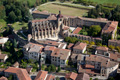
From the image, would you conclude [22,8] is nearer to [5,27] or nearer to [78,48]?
[5,27]

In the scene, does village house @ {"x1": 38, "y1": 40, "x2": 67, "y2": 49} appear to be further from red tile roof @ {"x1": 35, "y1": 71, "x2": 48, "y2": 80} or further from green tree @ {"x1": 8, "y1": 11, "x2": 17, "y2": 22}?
green tree @ {"x1": 8, "y1": 11, "x2": 17, "y2": 22}

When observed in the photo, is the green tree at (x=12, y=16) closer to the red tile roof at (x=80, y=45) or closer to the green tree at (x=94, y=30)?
the green tree at (x=94, y=30)

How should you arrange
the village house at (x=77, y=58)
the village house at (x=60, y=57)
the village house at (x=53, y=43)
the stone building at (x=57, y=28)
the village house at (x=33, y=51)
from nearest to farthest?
the village house at (x=77, y=58)
the village house at (x=60, y=57)
the village house at (x=33, y=51)
the village house at (x=53, y=43)
the stone building at (x=57, y=28)

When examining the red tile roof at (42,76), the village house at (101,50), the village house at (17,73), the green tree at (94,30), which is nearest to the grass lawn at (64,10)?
the green tree at (94,30)

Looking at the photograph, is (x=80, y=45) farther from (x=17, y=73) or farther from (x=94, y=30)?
(x=17, y=73)

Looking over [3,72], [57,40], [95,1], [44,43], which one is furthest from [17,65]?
[95,1]

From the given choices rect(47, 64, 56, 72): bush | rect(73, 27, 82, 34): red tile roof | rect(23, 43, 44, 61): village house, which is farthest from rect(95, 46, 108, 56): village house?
rect(23, 43, 44, 61): village house
